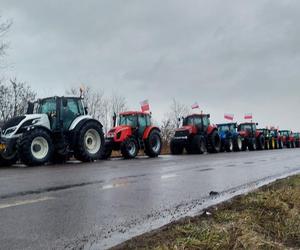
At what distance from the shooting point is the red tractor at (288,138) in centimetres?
4908

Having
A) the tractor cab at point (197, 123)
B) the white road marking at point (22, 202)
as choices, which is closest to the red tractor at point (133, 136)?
the tractor cab at point (197, 123)

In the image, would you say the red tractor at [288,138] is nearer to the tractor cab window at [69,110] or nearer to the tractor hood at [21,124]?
the tractor cab window at [69,110]

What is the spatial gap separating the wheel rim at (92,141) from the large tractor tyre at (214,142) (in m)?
12.0

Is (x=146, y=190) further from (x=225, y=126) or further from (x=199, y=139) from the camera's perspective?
(x=225, y=126)

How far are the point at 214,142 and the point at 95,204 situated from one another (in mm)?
22586

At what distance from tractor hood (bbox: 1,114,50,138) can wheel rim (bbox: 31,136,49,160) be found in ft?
1.72

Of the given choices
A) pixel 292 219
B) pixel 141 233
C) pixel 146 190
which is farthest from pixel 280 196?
pixel 141 233

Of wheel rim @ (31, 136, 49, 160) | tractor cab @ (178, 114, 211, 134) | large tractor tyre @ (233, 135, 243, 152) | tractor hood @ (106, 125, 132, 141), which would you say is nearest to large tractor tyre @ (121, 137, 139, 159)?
tractor hood @ (106, 125, 132, 141)

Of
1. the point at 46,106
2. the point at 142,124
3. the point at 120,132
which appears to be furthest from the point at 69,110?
the point at 142,124

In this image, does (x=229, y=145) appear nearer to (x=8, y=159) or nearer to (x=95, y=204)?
(x=8, y=159)

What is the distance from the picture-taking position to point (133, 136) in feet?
70.4

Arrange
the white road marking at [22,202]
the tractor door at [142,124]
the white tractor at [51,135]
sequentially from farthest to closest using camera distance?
the tractor door at [142,124]
the white tractor at [51,135]
the white road marking at [22,202]

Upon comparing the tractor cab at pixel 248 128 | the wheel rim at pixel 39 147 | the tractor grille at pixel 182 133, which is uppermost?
the tractor cab at pixel 248 128

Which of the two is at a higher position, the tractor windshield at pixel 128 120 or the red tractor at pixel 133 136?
the tractor windshield at pixel 128 120
